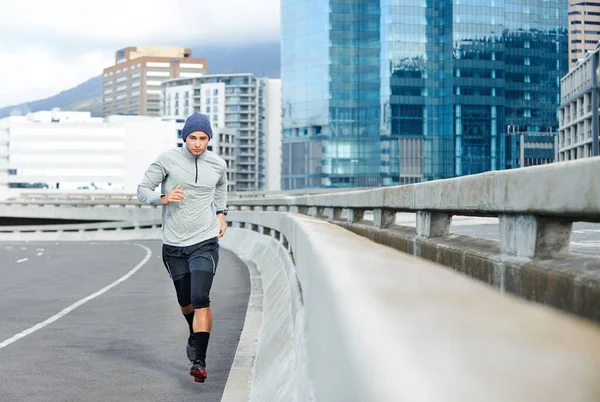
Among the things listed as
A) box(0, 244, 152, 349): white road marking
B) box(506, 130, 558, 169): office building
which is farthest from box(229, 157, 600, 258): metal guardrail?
box(506, 130, 558, 169): office building

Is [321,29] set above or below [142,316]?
above

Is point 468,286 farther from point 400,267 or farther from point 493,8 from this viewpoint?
point 493,8

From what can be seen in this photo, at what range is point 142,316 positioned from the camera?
12477 millimetres

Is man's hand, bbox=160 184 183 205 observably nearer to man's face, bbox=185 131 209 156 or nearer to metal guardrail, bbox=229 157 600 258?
man's face, bbox=185 131 209 156

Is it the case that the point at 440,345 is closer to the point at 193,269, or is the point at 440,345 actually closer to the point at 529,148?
the point at 193,269

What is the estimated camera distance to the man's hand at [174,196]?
7.77 meters

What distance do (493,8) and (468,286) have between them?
5899 inches

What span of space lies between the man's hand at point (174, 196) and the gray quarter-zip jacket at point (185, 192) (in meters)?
0.16

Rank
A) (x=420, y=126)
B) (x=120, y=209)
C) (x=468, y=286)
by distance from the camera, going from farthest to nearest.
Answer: (x=420, y=126)
(x=120, y=209)
(x=468, y=286)

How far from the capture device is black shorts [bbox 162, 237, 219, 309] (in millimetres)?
7805

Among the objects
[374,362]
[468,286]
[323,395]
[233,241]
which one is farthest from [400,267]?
[233,241]

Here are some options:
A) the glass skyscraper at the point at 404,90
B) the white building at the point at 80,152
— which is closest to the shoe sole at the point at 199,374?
the glass skyscraper at the point at 404,90

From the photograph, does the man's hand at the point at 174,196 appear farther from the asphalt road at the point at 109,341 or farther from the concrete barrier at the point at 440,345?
the concrete barrier at the point at 440,345

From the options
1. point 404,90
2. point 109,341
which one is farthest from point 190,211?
point 404,90
